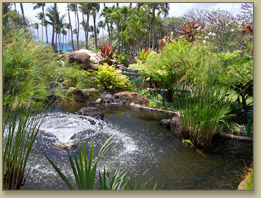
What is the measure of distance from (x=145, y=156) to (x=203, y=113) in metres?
1.15

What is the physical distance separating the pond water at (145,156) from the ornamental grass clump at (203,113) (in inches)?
9.6

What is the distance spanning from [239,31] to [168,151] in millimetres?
2405

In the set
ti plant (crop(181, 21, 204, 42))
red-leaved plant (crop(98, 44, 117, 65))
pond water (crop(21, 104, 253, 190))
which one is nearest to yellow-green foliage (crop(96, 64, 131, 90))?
red-leaved plant (crop(98, 44, 117, 65))

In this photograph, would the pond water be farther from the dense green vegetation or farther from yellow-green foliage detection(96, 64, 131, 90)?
yellow-green foliage detection(96, 64, 131, 90)

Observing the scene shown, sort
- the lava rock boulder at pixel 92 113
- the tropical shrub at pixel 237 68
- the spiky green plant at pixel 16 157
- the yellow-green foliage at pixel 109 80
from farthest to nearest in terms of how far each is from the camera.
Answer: the yellow-green foliage at pixel 109 80 < the lava rock boulder at pixel 92 113 < the tropical shrub at pixel 237 68 < the spiky green plant at pixel 16 157

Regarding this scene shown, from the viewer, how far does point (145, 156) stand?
11.9 feet

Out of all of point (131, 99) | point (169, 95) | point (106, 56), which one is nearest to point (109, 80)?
point (131, 99)

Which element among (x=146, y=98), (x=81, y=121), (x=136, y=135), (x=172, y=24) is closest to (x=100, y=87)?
(x=146, y=98)

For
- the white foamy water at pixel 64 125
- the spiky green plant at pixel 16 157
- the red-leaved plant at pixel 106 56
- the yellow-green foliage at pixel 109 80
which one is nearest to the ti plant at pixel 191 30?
the red-leaved plant at pixel 106 56

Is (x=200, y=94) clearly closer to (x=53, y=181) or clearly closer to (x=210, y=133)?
(x=210, y=133)

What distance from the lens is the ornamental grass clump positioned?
3658mm

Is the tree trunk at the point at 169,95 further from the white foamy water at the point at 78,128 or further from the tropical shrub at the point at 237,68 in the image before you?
the tropical shrub at the point at 237,68

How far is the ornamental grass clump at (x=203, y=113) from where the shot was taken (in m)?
3.66

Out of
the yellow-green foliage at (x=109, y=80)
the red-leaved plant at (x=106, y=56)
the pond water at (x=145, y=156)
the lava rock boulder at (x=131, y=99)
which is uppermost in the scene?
the red-leaved plant at (x=106, y=56)
